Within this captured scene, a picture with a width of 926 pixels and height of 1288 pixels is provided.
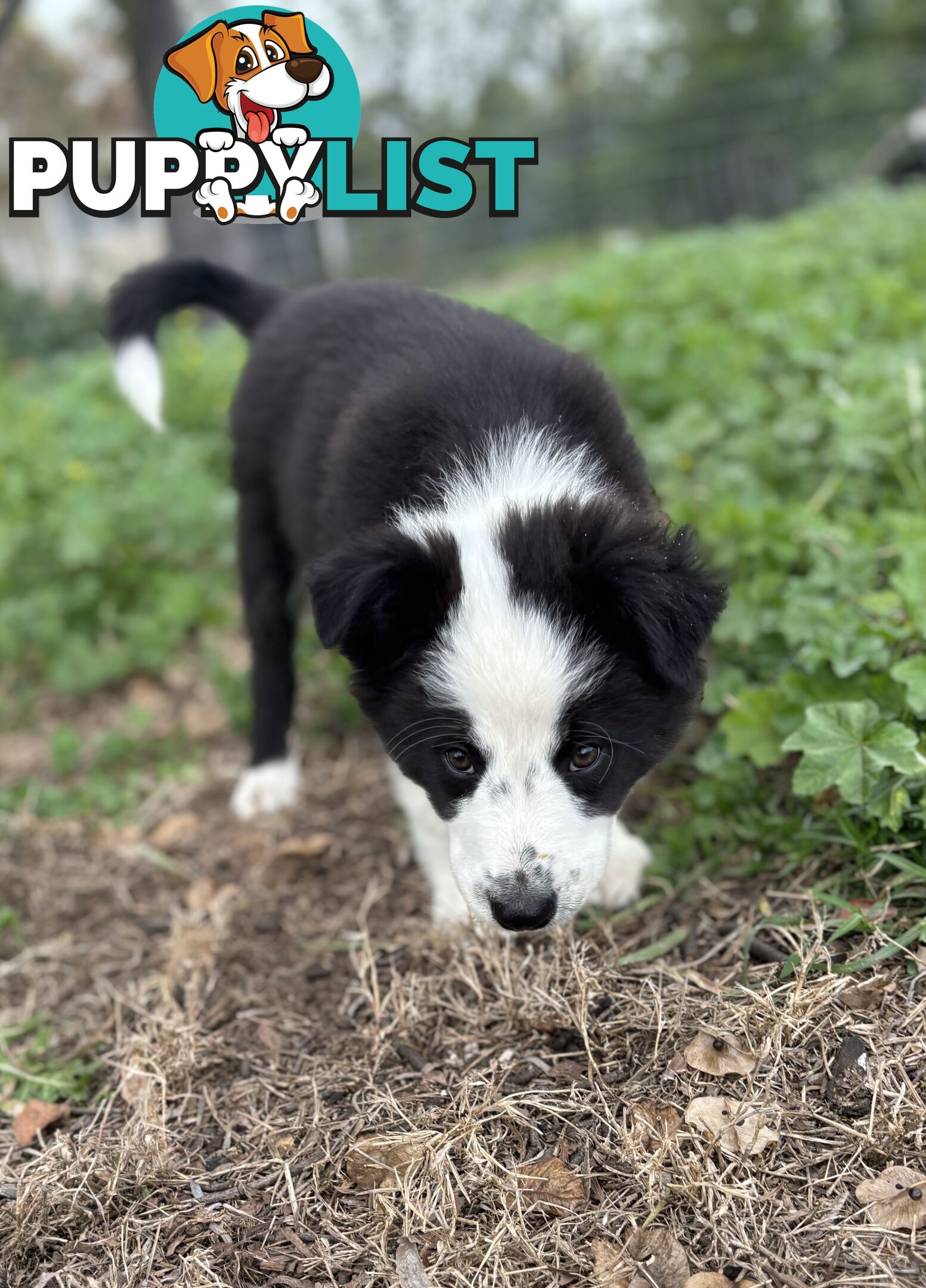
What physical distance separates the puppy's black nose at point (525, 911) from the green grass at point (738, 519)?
0.72 m

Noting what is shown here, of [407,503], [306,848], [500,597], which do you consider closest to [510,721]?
[500,597]

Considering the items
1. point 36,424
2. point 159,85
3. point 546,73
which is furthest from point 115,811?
point 546,73

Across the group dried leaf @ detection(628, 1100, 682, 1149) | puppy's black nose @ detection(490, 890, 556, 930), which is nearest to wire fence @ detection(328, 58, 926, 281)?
puppy's black nose @ detection(490, 890, 556, 930)

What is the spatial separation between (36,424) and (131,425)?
0.44 meters

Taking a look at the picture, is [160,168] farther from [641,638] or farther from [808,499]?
[641,638]

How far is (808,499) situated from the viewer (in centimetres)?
393

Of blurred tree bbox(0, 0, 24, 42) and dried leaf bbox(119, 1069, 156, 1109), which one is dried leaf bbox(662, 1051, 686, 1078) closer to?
dried leaf bbox(119, 1069, 156, 1109)

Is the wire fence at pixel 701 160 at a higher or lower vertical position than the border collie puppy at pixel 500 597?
higher

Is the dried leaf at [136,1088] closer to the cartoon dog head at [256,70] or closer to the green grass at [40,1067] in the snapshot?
the green grass at [40,1067]

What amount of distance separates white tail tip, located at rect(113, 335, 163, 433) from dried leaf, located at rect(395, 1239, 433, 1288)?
2.58 metres

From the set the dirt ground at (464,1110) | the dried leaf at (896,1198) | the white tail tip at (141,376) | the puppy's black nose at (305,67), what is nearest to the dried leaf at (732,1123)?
the dirt ground at (464,1110)

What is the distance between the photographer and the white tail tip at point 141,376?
3.58m

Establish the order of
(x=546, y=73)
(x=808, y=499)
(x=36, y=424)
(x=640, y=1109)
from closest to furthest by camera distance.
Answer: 1. (x=640, y=1109)
2. (x=808, y=499)
3. (x=36, y=424)
4. (x=546, y=73)

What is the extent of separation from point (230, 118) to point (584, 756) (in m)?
2.90
